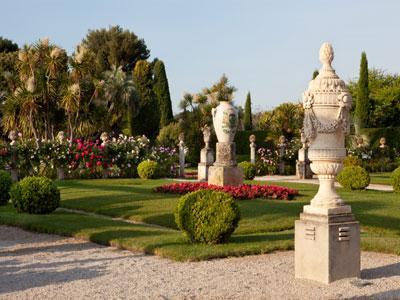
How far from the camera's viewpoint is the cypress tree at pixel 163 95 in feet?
137

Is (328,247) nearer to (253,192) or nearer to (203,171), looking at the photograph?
(253,192)

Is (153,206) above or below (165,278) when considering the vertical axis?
above

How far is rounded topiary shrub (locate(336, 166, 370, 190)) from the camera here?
61.2 feet

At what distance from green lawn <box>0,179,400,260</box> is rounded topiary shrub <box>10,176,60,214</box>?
0.30 m

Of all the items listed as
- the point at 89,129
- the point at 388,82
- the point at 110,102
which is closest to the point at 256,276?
the point at 89,129

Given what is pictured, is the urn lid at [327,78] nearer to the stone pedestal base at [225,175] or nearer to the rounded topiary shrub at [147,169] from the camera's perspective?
the stone pedestal base at [225,175]

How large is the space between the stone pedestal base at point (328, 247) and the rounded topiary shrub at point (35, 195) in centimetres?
783

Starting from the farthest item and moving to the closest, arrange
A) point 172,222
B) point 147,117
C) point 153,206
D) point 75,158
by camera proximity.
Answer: point 147,117, point 75,158, point 153,206, point 172,222

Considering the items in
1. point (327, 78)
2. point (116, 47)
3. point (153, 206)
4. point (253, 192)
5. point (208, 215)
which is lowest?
point (153, 206)

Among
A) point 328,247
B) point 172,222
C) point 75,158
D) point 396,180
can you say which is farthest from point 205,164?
point 328,247

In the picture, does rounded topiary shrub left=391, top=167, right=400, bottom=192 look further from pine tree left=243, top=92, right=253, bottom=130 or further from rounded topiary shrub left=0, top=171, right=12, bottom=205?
pine tree left=243, top=92, right=253, bottom=130

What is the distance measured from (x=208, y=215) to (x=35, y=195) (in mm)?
5645

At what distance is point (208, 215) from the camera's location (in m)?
9.45

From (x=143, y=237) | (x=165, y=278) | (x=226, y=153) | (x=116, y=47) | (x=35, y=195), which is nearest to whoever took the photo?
(x=165, y=278)
